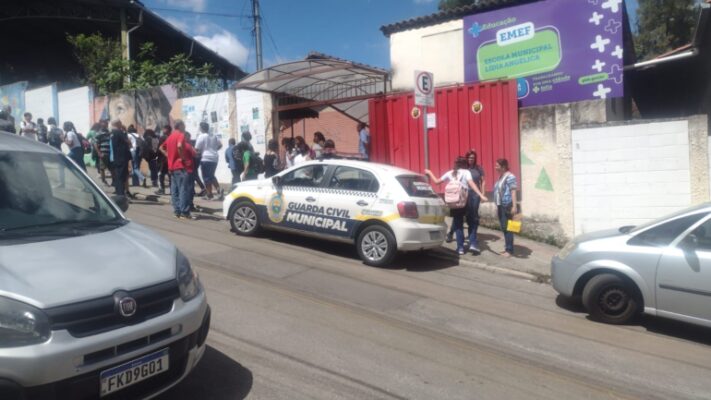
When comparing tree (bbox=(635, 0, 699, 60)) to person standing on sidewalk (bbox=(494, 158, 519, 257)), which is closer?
person standing on sidewalk (bbox=(494, 158, 519, 257))

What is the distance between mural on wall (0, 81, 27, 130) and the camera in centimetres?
2221

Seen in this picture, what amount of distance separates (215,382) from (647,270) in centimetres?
494

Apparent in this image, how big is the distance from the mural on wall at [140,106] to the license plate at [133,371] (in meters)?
14.5

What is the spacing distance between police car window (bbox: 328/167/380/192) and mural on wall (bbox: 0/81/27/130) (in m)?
18.7

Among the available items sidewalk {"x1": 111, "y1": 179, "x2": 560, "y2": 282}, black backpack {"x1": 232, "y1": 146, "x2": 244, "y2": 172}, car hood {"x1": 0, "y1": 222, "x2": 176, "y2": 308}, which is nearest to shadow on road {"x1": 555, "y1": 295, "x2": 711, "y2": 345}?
sidewalk {"x1": 111, "y1": 179, "x2": 560, "y2": 282}

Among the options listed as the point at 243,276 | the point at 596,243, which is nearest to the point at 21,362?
the point at 243,276

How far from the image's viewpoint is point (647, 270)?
6.30m

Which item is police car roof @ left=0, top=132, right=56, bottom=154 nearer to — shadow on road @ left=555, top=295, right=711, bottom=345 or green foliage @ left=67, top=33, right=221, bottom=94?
shadow on road @ left=555, top=295, right=711, bottom=345

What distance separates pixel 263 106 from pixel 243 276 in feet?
26.7

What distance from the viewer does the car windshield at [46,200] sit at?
12.6ft

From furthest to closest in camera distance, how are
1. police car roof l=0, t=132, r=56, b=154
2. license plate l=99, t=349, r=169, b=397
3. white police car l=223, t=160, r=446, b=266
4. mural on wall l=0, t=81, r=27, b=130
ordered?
mural on wall l=0, t=81, r=27, b=130 → white police car l=223, t=160, r=446, b=266 → police car roof l=0, t=132, r=56, b=154 → license plate l=99, t=349, r=169, b=397

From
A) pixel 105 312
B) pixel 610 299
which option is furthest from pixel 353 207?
pixel 105 312

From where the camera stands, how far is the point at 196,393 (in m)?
4.02

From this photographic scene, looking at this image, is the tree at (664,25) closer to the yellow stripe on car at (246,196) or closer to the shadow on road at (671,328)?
the shadow on road at (671,328)
